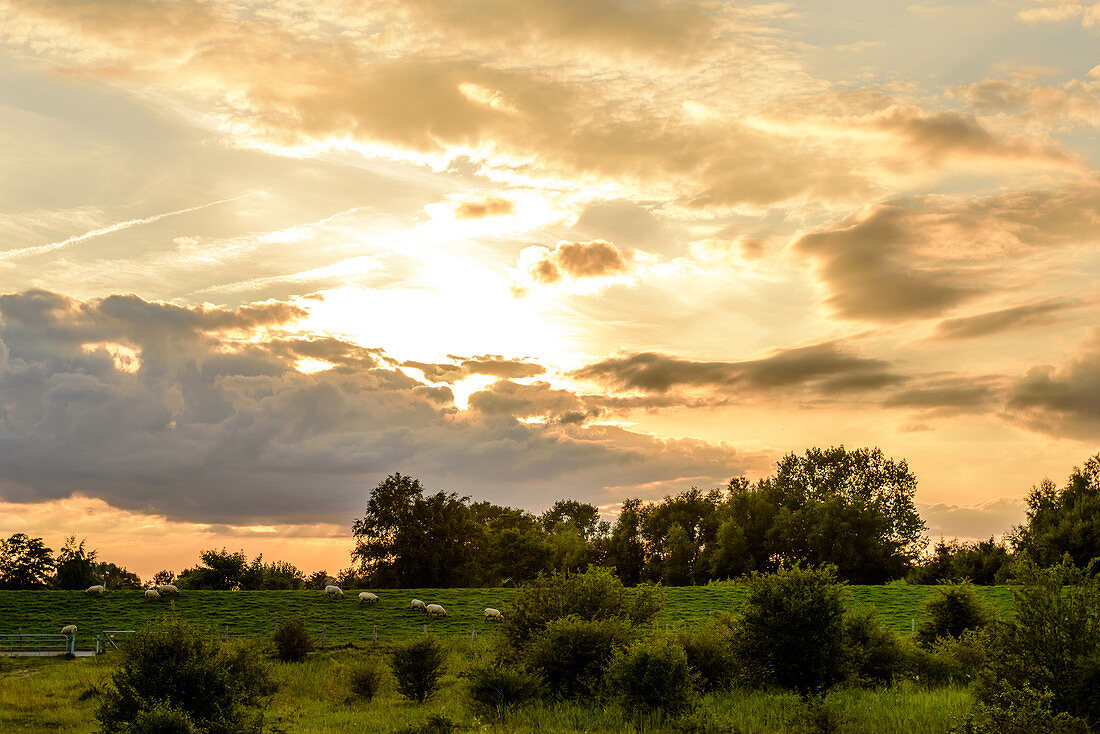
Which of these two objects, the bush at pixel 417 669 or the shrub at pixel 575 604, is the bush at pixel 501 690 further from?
the bush at pixel 417 669

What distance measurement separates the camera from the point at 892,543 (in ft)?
310

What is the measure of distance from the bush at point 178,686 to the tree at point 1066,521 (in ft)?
239

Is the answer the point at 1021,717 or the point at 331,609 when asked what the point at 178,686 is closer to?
the point at 1021,717

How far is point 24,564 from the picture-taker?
259ft

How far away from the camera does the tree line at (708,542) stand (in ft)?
265

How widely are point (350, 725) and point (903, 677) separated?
63.9ft

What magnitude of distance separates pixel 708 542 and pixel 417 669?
80.4 metres

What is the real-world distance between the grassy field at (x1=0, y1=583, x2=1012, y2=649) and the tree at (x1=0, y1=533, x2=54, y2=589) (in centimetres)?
1521

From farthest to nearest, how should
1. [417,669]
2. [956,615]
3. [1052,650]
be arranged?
[956,615] → [417,669] → [1052,650]

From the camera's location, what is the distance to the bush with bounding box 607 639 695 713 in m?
26.0

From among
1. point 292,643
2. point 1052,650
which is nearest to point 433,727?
point 1052,650

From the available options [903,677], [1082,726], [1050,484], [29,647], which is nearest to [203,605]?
[29,647]

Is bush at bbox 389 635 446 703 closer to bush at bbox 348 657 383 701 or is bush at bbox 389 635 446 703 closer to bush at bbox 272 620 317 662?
bush at bbox 348 657 383 701

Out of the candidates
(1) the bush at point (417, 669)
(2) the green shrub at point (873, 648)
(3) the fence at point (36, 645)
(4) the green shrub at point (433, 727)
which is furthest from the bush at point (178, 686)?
(3) the fence at point (36, 645)
